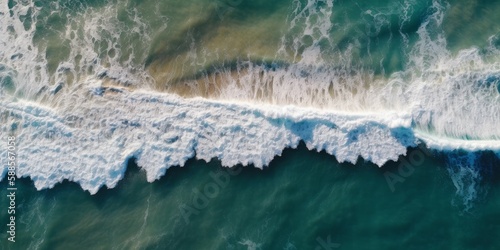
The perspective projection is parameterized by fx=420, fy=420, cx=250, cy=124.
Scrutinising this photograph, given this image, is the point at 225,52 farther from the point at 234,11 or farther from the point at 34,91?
the point at 34,91

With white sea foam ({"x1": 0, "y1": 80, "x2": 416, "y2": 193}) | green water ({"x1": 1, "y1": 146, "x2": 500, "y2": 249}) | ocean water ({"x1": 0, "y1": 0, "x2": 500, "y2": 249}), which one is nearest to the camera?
green water ({"x1": 1, "y1": 146, "x2": 500, "y2": 249})

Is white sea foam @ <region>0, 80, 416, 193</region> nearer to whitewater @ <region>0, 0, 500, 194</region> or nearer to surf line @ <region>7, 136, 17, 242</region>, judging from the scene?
whitewater @ <region>0, 0, 500, 194</region>

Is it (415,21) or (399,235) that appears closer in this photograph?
(399,235)

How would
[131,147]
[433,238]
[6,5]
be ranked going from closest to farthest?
[433,238] < [131,147] < [6,5]

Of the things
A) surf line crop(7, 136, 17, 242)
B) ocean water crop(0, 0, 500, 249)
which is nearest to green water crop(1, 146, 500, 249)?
ocean water crop(0, 0, 500, 249)

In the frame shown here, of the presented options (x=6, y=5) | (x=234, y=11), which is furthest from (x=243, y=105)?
(x=6, y=5)
